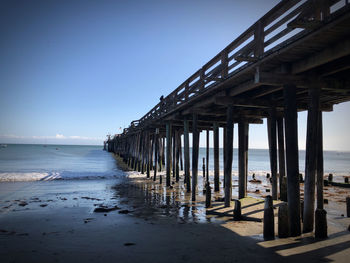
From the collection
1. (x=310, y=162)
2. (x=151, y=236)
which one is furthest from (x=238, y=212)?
(x=151, y=236)

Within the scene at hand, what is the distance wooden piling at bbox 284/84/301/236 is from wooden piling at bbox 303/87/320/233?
267mm

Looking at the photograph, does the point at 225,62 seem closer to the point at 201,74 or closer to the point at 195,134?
the point at 201,74

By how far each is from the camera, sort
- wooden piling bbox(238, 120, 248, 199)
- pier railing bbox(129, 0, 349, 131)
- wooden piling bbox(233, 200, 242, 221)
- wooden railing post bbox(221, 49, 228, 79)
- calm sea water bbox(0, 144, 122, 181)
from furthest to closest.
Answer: calm sea water bbox(0, 144, 122, 181), wooden piling bbox(238, 120, 248, 199), wooden piling bbox(233, 200, 242, 221), wooden railing post bbox(221, 49, 228, 79), pier railing bbox(129, 0, 349, 131)

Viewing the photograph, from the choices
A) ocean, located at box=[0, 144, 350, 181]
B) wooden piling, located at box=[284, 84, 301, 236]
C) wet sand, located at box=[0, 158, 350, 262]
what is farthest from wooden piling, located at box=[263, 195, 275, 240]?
ocean, located at box=[0, 144, 350, 181]

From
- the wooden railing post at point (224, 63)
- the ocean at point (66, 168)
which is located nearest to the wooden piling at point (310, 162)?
the wooden railing post at point (224, 63)

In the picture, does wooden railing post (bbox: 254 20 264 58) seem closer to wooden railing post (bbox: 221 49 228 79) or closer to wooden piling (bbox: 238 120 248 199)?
wooden railing post (bbox: 221 49 228 79)

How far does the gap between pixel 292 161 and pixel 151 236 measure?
14.8 feet

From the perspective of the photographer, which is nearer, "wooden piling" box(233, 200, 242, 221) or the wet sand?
the wet sand

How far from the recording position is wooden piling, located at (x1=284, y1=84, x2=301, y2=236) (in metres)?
6.36

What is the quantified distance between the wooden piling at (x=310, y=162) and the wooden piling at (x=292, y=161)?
0.27m

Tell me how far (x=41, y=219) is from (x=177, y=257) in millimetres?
6028

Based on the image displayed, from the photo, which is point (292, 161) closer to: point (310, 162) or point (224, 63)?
point (310, 162)

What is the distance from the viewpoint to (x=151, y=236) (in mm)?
6848

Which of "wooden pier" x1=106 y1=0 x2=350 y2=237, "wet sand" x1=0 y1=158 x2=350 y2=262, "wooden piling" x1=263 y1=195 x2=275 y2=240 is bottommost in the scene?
"wet sand" x1=0 y1=158 x2=350 y2=262
